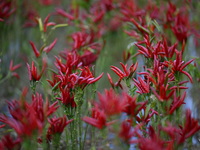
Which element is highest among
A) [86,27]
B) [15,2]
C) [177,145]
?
[15,2]

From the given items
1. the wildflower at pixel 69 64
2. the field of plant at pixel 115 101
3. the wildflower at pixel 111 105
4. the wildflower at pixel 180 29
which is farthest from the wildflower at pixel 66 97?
the wildflower at pixel 180 29

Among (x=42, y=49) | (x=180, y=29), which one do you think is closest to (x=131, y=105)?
(x=42, y=49)

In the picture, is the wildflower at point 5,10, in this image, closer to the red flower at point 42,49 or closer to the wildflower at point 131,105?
the red flower at point 42,49

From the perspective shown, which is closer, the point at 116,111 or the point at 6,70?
the point at 116,111

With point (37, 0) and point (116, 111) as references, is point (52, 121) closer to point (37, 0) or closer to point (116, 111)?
point (116, 111)

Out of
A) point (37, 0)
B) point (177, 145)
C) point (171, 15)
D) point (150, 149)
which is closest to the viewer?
point (150, 149)

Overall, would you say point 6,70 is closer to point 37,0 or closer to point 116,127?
point 37,0

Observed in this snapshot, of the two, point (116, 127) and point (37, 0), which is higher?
point (37, 0)

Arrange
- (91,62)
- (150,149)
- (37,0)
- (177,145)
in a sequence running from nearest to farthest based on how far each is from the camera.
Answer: (150,149)
(177,145)
(91,62)
(37,0)

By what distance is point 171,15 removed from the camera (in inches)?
76.0

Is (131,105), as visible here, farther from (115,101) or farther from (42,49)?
(42,49)

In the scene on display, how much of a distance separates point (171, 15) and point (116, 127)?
114 centimetres

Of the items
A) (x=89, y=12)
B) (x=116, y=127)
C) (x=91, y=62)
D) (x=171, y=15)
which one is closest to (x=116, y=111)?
(x=116, y=127)

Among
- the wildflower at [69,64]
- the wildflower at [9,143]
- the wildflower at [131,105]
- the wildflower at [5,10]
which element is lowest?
the wildflower at [9,143]
